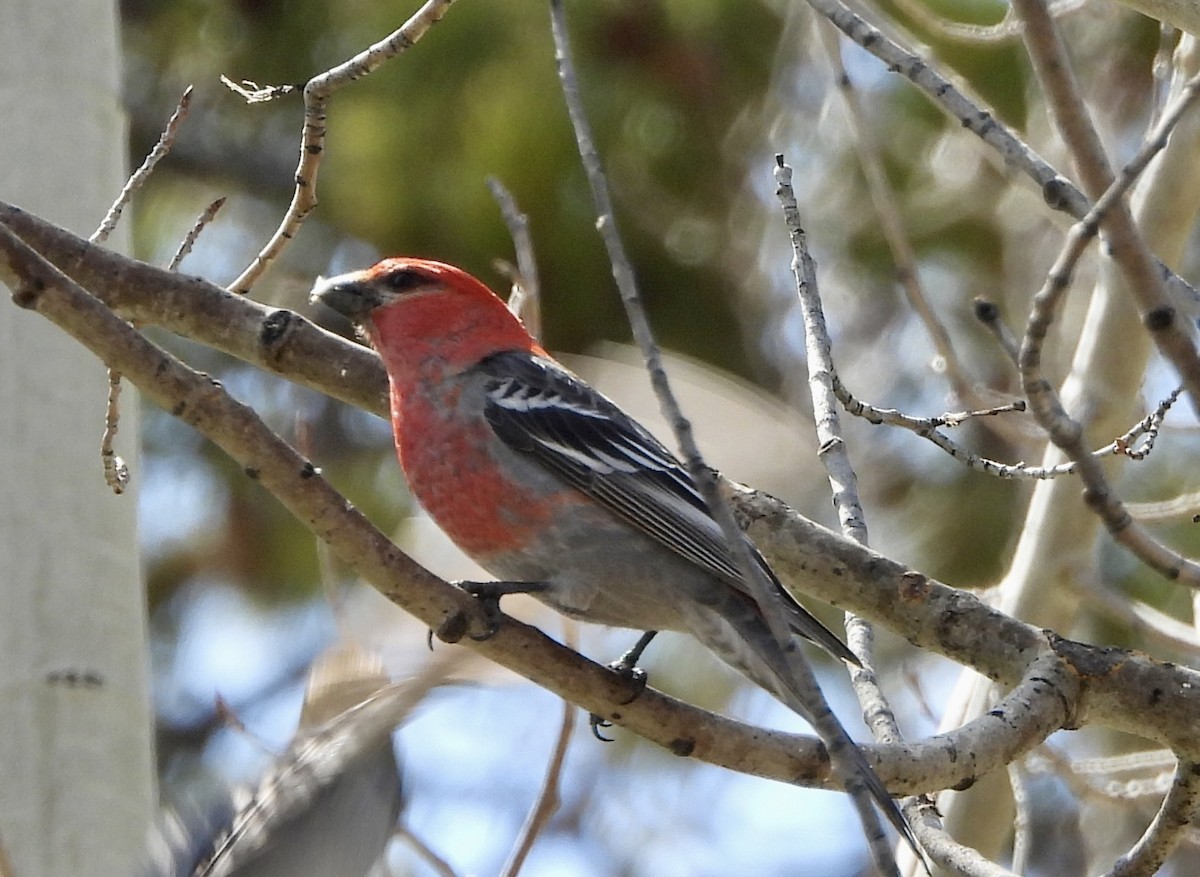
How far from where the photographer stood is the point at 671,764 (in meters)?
8.04

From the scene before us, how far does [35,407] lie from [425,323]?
1165mm

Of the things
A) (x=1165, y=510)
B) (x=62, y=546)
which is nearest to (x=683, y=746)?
(x=62, y=546)

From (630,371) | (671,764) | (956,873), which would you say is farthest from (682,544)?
(671,764)

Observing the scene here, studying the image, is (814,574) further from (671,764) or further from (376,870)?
(671,764)

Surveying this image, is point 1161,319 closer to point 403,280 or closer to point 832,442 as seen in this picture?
point 832,442

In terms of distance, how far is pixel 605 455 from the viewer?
4031 mm

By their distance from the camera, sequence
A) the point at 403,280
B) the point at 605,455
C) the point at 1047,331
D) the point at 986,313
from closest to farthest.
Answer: the point at 1047,331
the point at 986,313
the point at 605,455
the point at 403,280

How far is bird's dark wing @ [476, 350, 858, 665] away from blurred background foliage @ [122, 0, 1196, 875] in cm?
236

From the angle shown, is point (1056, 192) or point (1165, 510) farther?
point (1165, 510)

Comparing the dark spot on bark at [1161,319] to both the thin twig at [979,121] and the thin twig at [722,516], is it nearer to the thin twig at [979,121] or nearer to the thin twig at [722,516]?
the thin twig at [979,121]

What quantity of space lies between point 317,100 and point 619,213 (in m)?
3.55

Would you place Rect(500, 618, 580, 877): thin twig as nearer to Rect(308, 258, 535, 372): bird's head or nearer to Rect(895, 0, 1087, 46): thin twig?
Rect(308, 258, 535, 372): bird's head

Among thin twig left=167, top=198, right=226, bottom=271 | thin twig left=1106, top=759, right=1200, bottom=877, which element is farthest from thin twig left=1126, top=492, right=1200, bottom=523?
thin twig left=167, top=198, right=226, bottom=271

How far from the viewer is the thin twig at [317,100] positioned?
3336mm
